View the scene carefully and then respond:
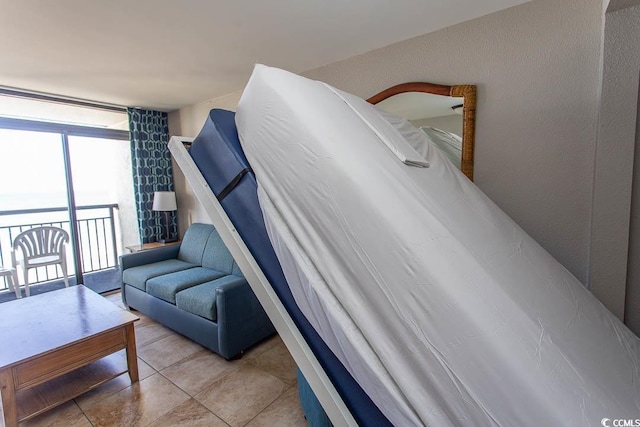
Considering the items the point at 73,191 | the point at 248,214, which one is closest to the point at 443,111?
the point at 248,214

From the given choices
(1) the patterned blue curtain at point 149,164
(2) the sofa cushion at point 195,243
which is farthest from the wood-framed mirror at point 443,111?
(1) the patterned blue curtain at point 149,164

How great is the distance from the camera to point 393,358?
2.32 ft

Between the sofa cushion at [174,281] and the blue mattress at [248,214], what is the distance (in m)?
1.67

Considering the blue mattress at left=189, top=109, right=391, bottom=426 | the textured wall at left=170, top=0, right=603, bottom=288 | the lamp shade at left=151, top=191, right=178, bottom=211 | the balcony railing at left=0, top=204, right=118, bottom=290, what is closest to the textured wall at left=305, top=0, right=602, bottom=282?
the textured wall at left=170, top=0, right=603, bottom=288

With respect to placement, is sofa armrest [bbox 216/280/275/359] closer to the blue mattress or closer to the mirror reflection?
the blue mattress

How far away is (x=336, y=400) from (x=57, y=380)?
2054mm

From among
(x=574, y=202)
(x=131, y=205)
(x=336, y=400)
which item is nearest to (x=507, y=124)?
(x=574, y=202)

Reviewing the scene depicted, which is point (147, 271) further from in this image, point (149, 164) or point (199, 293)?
point (149, 164)

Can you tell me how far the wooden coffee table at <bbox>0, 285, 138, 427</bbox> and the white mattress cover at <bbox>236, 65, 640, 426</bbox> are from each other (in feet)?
5.54

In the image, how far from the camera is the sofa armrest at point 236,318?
2.13 m

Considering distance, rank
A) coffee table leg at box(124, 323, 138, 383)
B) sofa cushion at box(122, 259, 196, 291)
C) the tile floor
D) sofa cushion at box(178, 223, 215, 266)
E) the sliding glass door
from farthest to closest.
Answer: the sliding glass door → sofa cushion at box(178, 223, 215, 266) → sofa cushion at box(122, 259, 196, 291) → coffee table leg at box(124, 323, 138, 383) → the tile floor

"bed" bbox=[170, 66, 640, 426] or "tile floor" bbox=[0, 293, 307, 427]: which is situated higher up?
"bed" bbox=[170, 66, 640, 426]

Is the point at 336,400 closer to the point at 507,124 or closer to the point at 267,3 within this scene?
the point at 507,124

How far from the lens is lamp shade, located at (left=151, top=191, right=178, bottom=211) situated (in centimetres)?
354
